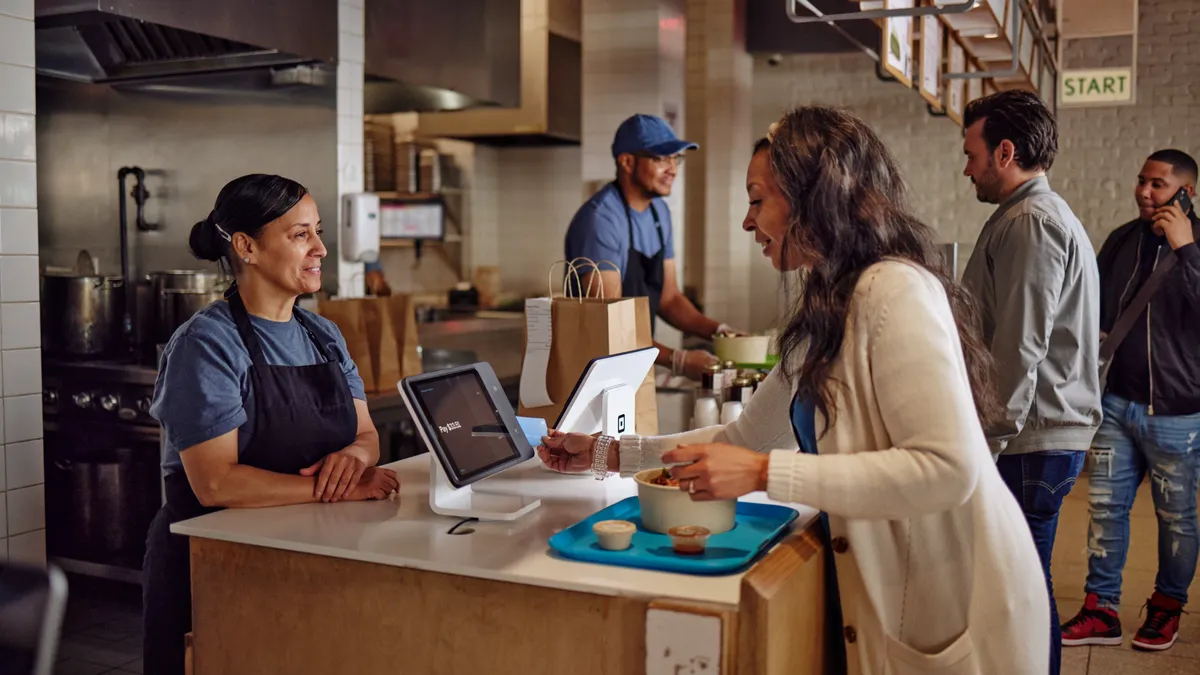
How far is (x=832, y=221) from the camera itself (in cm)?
185

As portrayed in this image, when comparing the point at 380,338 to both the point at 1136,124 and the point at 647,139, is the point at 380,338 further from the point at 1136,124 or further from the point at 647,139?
the point at 1136,124

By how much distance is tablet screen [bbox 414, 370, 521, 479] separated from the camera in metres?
2.17

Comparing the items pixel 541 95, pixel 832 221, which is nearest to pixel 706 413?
pixel 832 221

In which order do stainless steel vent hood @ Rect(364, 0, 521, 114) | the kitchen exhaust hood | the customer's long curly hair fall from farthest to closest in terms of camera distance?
the kitchen exhaust hood < stainless steel vent hood @ Rect(364, 0, 521, 114) < the customer's long curly hair

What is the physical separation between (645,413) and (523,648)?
1.36m

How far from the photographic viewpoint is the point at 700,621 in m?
1.70

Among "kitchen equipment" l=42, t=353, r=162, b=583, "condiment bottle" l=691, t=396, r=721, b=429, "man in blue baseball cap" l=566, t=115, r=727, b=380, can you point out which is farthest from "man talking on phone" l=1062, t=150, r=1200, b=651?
"kitchen equipment" l=42, t=353, r=162, b=583

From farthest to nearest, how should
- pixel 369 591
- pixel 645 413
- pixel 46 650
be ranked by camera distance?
pixel 645 413 → pixel 369 591 → pixel 46 650

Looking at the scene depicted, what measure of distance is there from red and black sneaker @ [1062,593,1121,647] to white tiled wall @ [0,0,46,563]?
3.72 m

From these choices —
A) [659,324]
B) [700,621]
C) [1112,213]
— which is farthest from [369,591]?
[1112,213]

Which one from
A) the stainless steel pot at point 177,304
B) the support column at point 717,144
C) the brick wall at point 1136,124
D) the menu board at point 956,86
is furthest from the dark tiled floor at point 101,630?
the brick wall at point 1136,124

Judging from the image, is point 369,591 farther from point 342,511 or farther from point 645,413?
point 645,413

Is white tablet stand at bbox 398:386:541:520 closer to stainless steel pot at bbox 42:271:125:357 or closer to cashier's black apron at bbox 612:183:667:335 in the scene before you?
cashier's black apron at bbox 612:183:667:335

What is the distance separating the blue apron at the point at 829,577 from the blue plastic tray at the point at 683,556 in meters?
0.09
